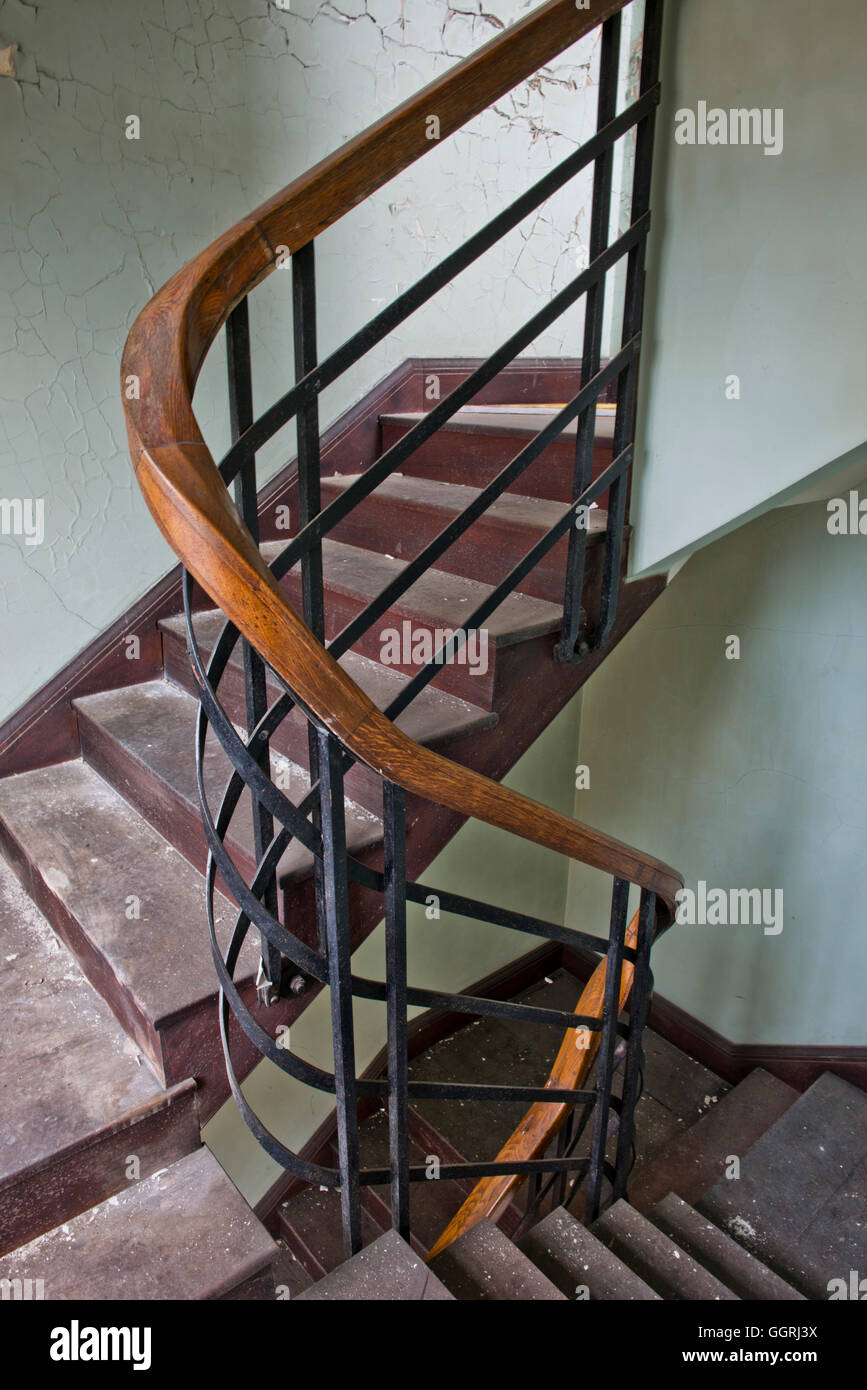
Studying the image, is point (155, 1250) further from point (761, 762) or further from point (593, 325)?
point (761, 762)

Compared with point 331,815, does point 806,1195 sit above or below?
below

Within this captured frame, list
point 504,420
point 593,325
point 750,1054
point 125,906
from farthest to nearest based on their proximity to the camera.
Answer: point 750,1054 → point 504,420 → point 125,906 → point 593,325

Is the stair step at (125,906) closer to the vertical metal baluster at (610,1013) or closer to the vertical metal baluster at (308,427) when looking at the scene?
the vertical metal baluster at (308,427)

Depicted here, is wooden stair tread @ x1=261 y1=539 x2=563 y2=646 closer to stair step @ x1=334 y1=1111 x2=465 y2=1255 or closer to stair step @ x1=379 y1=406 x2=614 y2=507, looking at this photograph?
stair step @ x1=379 y1=406 x2=614 y2=507

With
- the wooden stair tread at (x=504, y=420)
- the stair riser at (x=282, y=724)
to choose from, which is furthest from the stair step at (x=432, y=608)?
the wooden stair tread at (x=504, y=420)

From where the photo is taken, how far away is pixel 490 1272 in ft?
Result: 3.95

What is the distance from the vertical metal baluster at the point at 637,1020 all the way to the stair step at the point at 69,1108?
76 cm

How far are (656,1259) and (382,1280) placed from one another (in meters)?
0.68

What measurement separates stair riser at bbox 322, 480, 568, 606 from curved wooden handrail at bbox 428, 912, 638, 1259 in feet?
2.25

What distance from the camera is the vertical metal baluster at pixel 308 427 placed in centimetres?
95

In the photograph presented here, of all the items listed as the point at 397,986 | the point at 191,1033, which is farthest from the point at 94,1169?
the point at 397,986
